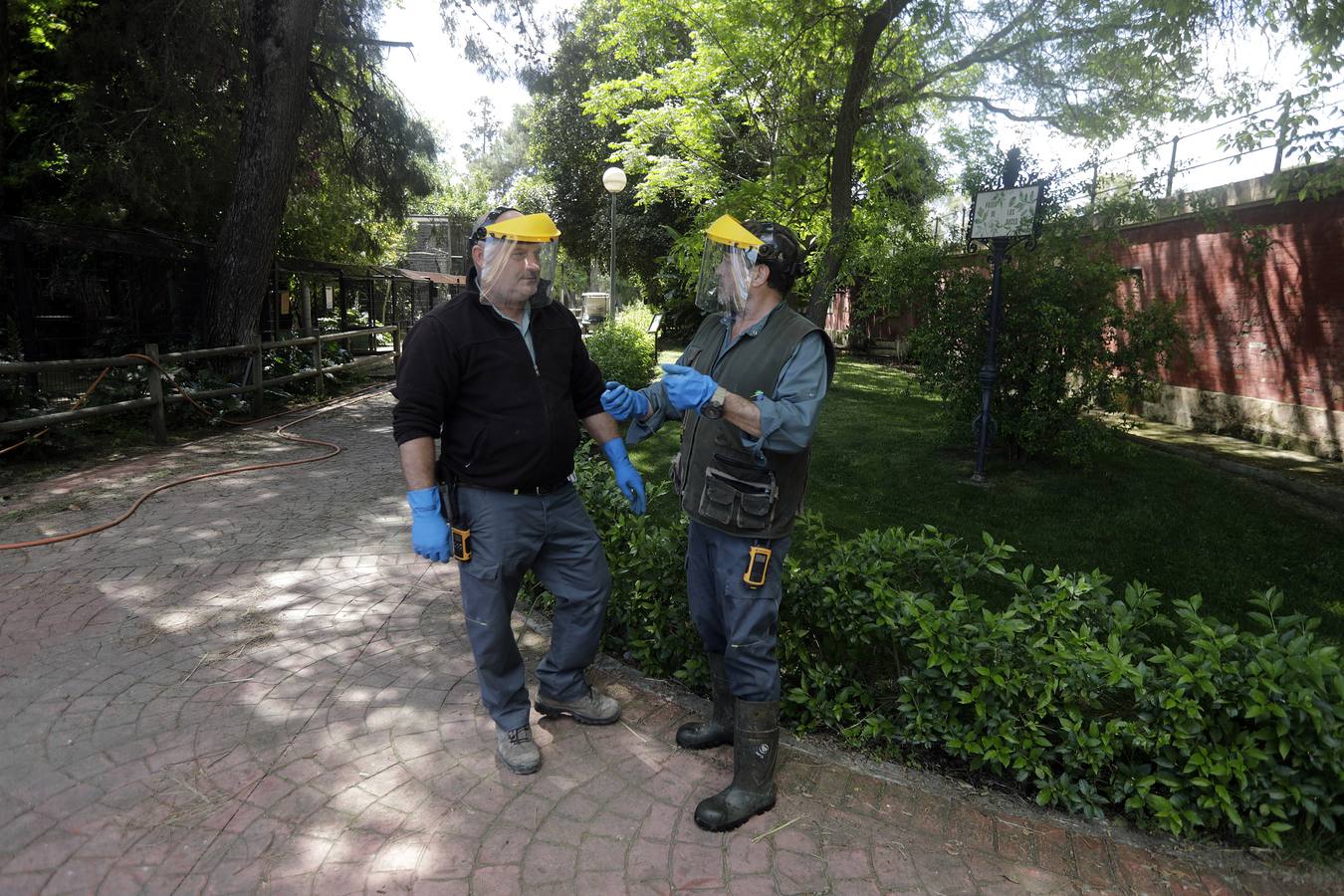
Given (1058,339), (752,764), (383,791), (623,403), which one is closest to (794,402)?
(623,403)

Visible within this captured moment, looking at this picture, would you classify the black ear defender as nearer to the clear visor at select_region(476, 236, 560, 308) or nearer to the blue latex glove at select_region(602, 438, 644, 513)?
the clear visor at select_region(476, 236, 560, 308)

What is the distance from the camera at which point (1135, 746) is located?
104 inches

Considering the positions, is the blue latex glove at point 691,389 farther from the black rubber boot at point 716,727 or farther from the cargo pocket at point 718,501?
the black rubber boot at point 716,727

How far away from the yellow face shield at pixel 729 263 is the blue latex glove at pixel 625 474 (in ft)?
2.52

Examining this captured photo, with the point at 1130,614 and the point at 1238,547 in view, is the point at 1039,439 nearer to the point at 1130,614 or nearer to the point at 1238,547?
the point at 1238,547

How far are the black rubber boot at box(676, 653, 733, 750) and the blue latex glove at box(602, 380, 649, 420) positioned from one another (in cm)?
98

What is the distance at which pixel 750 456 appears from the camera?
106 inches

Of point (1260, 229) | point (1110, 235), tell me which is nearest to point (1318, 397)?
point (1260, 229)

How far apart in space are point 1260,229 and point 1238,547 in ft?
16.1

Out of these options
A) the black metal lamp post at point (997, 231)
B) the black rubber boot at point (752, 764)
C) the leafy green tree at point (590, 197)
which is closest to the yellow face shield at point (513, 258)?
the black rubber boot at point (752, 764)

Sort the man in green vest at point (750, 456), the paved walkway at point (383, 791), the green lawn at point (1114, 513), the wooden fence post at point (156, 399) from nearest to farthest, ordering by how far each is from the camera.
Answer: the paved walkway at point (383, 791) < the man in green vest at point (750, 456) < the green lawn at point (1114, 513) < the wooden fence post at point (156, 399)

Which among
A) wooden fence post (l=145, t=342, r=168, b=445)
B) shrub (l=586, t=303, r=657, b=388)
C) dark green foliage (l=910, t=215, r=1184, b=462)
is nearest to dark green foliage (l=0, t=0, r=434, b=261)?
wooden fence post (l=145, t=342, r=168, b=445)

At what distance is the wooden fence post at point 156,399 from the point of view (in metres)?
8.67

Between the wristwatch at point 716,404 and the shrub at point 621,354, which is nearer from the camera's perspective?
the wristwatch at point 716,404
